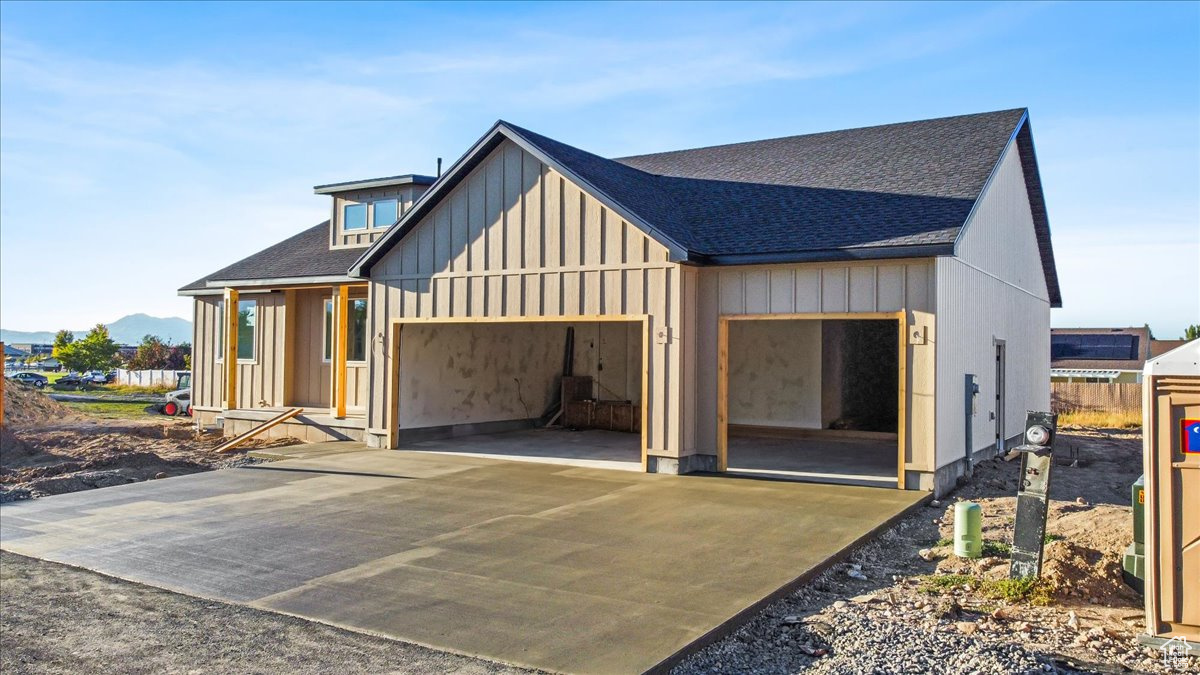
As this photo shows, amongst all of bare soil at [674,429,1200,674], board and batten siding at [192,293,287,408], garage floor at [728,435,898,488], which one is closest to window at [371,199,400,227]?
board and batten siding at [192,293,287,408]

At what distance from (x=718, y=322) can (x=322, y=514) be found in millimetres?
5939

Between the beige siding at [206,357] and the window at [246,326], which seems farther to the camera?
the beige siding at [206,357]

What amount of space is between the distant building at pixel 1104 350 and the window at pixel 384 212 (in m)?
34.1

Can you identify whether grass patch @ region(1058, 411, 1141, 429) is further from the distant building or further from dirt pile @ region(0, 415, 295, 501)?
dirt pile @ region(0, 415, 295, 501)

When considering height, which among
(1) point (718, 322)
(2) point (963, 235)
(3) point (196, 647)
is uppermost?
(2) point (963, 235)

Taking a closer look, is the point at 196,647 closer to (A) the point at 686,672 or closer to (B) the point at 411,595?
(B) the point at 411,595

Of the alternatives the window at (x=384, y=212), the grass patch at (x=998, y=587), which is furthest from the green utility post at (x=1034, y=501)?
the window at (x=384, y=212)

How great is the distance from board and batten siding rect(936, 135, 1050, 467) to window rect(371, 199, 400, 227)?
1129 cm

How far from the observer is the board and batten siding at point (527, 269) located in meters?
12.2

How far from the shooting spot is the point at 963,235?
11.7 meters

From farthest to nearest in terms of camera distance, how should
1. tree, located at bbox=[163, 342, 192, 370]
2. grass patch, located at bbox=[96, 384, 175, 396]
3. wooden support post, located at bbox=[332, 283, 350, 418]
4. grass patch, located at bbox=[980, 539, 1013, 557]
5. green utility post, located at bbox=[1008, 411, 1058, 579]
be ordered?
tree, located at bbox=[163, 342, 192, 370] → grass patch, located at bbox=[96, 384, 175, 396] → wooden support post, located at bbox=[332, 283, 350, 418] → grass patch, located at bbox=[980, 539, 1013, 557] → green utility post, located at bbox=[1008, 411, 1058, 579]

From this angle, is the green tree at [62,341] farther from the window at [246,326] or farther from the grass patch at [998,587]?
the grass patch at [998,587]

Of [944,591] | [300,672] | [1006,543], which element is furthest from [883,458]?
[300,672]

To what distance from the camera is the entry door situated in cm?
1533
